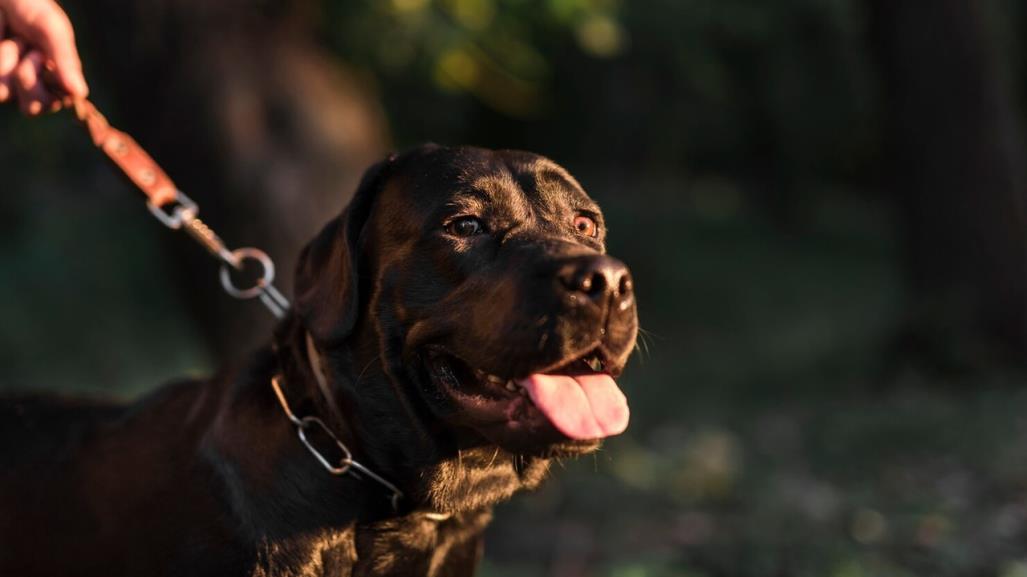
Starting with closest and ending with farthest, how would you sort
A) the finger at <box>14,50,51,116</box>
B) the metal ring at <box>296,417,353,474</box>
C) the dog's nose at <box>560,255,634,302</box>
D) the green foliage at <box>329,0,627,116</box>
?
the dog's nose at <box>560,255,634,302</box> → the metal ring at <box>296,417,353,474</box> → the finger at <box>14,50,51,116</box> → the green foliage at <box>329,0,627,116</box>

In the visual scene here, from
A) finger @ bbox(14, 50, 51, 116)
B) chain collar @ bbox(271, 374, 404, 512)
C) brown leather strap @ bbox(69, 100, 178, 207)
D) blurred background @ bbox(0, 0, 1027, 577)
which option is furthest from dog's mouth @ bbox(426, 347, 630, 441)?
finger @ bbox(14, 50, 51, 116)

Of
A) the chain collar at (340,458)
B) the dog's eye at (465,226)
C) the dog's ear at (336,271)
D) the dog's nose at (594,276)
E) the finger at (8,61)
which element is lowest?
the chain collar at (340,458)

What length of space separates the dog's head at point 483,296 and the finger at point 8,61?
1.00 m

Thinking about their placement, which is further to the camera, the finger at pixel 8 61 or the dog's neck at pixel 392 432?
the finger at pixel 8 61

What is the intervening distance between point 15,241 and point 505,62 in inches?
514

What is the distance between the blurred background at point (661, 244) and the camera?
5605mm

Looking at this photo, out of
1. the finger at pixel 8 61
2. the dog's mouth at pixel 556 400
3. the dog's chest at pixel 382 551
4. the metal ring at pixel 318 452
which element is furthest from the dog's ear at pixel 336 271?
the finger at pixel 8 61

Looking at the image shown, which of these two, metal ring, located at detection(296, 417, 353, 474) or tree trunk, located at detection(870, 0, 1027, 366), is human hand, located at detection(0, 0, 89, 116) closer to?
metal ring, located at detection(296, 417, 353, 474)

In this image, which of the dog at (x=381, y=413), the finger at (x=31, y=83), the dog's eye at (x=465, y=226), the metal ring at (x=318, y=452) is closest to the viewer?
the dog at (x=381, y=413)

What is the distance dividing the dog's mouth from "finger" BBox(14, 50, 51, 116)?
1539 mm

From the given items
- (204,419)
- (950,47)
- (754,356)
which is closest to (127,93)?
(204,419)

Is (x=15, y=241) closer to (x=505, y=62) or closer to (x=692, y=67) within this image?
(x=692, y=67)

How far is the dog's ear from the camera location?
10.1 feet

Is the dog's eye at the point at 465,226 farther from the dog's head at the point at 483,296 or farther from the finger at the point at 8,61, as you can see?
the finger at the point at 8,61
